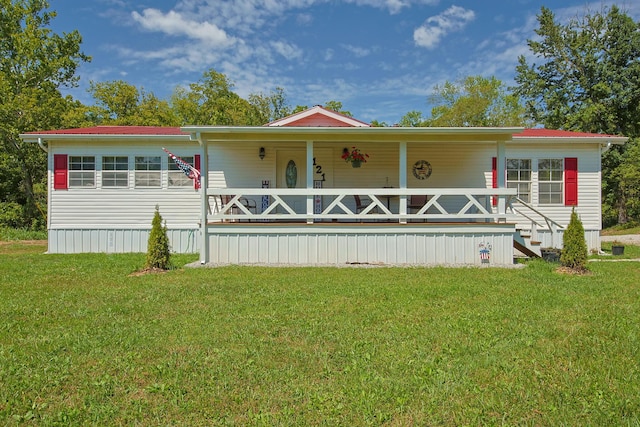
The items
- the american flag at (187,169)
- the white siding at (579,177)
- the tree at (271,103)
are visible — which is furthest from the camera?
the tree at (271,103)

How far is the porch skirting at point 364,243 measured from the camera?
27.0ft

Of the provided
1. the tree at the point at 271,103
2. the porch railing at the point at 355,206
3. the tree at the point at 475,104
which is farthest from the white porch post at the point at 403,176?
the tree at the point at 271,103

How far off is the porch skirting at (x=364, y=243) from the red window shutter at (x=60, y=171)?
218 inches

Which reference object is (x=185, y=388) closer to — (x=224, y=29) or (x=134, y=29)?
(x=224, y=29)

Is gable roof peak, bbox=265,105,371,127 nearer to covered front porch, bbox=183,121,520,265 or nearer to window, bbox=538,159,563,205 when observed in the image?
covered front porch, bbox=183,121,520,265

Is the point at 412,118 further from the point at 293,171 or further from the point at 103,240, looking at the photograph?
the point at 103,240

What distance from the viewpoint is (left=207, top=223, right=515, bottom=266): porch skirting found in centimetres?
823

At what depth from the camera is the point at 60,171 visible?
10836mm

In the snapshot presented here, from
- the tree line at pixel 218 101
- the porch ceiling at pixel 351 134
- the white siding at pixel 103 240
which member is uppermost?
the tree line at pixel 218 101

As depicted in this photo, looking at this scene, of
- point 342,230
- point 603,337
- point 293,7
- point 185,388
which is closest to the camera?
point 185,388

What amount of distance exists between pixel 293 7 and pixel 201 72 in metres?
16.7

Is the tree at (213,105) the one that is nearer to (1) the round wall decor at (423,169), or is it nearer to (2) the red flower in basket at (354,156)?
(2) the red flower in basket at (354,156)

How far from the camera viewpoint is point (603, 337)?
11.8 ft

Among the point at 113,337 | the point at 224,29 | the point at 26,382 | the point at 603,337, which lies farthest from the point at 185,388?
the point at 224,29
